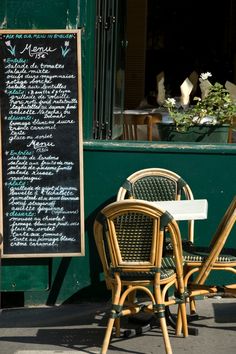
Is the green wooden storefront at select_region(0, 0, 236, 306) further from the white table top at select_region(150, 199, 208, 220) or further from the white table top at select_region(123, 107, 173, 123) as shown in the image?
the white table top at select_region(150, 199, 208, 220)

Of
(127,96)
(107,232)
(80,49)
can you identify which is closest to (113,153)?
(80,49)

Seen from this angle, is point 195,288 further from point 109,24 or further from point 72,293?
point 109,24

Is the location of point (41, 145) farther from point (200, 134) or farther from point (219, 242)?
point (219, 242)

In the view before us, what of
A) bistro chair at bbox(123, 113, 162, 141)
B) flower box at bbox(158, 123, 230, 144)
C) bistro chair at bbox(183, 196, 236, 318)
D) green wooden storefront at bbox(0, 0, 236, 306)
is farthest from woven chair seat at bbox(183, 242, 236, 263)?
bistro chair at bbox(123, 113, 162, 141)

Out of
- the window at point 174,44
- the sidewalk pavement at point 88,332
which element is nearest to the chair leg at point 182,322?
the sidewalk pavement at point 88,332

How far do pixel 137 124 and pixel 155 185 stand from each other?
1.43m

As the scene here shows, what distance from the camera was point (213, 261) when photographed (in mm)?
5805

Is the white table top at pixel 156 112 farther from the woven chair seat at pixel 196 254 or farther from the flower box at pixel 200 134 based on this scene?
the woven chair seat at pixel 196 254

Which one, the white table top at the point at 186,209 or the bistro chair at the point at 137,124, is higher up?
the bistro chair at the point at 137,124

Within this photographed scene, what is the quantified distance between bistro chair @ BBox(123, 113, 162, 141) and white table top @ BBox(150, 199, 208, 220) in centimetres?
143

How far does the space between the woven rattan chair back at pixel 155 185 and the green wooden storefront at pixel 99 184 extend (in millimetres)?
224

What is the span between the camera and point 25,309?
6770 millimetres

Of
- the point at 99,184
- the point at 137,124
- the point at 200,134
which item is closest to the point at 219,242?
the point at 99,184

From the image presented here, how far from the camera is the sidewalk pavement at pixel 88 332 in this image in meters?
5.82
